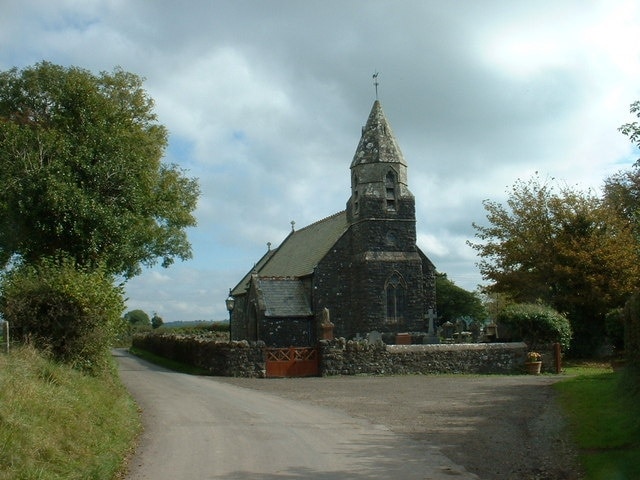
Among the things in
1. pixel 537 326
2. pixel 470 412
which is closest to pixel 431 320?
pixel 537 326

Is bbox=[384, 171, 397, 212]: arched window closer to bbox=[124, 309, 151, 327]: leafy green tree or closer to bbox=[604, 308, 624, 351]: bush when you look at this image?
bbox=[604, 308, 624, 351]: bush

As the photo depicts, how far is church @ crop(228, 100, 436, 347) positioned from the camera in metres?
34.9

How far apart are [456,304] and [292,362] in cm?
4369

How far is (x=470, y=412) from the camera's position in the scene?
15.2m

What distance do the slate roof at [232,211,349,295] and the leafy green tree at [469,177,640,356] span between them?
8580 millimetres

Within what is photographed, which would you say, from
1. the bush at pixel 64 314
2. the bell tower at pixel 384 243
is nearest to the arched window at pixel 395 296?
the bell tower at pixel 384 243

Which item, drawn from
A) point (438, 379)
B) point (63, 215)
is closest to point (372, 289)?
point (438, 379)

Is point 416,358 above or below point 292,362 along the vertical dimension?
above

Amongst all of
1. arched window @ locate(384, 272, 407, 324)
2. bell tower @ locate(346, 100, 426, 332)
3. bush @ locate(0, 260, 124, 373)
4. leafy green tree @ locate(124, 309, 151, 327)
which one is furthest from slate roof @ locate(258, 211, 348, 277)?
leafy green tree @ locate(124, 309, 151, 327)

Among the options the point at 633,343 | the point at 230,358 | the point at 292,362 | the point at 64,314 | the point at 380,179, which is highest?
the point at 380,179

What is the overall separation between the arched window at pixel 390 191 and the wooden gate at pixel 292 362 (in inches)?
478

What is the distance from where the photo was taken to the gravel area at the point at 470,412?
10.1 m

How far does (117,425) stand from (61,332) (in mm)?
5029

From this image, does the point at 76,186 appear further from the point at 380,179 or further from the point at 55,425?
the point at 380,179
